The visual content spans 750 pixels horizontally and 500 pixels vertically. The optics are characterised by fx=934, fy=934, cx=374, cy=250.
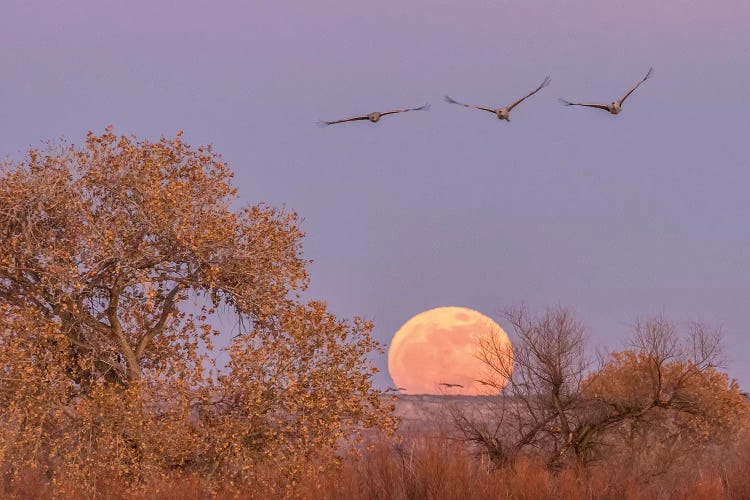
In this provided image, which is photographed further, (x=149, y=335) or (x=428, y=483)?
(x=149, y=335)

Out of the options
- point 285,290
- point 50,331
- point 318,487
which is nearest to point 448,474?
point 318,487

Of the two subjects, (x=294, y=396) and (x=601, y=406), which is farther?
(x=601, y=406)

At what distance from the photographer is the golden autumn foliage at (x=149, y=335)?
1855cm

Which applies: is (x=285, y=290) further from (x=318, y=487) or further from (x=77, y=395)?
(x=318, y=487)

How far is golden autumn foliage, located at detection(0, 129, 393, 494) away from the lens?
60.8 ft

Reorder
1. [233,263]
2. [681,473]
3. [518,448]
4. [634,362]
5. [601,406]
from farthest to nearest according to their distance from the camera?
[634,362]
[681,473]
[601,406]
[518,448]
[233,263]

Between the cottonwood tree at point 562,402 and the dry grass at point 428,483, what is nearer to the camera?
the dry grass at point 428,483

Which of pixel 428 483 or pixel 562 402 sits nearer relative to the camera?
pixel 428 483

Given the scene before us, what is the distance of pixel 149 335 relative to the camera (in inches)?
826

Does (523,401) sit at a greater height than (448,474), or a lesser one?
greater

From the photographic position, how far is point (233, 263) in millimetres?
20266

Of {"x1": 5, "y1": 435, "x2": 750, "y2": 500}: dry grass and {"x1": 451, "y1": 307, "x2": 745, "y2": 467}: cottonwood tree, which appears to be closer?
{"x1": 5, "y1": 435, "x2": 750, "y2": 500}: dry grass

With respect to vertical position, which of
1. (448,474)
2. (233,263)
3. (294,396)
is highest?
(233,263)

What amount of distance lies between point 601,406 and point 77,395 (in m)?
17.6
